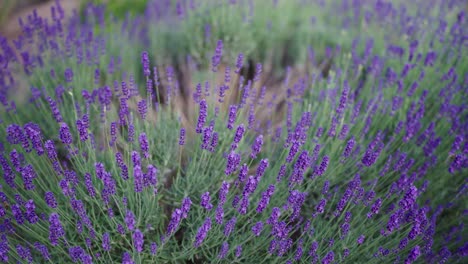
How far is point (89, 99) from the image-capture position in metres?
2.33

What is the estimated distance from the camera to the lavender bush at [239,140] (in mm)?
1807

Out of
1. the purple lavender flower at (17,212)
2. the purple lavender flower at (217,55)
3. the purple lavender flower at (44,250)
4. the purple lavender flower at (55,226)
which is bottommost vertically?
the purple lavender flower at (44,250)

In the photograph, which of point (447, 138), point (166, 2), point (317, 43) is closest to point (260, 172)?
point (447, 138)

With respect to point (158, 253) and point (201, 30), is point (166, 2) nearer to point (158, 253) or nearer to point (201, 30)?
point (201, 30)

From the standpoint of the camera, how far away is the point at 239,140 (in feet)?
5.90

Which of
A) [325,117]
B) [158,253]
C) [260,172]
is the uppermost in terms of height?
[260,172]

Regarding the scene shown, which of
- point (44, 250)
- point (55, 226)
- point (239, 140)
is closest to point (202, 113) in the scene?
point (239, 140)

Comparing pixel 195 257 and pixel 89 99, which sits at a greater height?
pixel 89 99

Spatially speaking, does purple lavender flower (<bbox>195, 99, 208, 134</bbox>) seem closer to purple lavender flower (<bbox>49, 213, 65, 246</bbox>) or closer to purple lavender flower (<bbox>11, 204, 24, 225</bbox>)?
purple lavender flower (<bbox>49, 213, 65, 246</bbox>)

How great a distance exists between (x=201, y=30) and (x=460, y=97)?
2.47 metres

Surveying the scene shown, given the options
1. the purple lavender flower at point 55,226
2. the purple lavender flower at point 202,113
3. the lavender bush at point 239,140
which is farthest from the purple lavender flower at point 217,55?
the purple lavender flower at point 55,226

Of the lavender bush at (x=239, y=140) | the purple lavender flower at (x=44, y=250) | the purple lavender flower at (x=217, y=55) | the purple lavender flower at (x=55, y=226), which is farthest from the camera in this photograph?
the purple lavender flower at (x=217, y=55)

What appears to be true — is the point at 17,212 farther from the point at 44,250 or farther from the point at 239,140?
the point at 239,140

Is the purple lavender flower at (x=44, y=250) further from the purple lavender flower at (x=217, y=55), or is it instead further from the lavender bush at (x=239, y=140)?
the purple lavender flower at (x=217, y=55)
